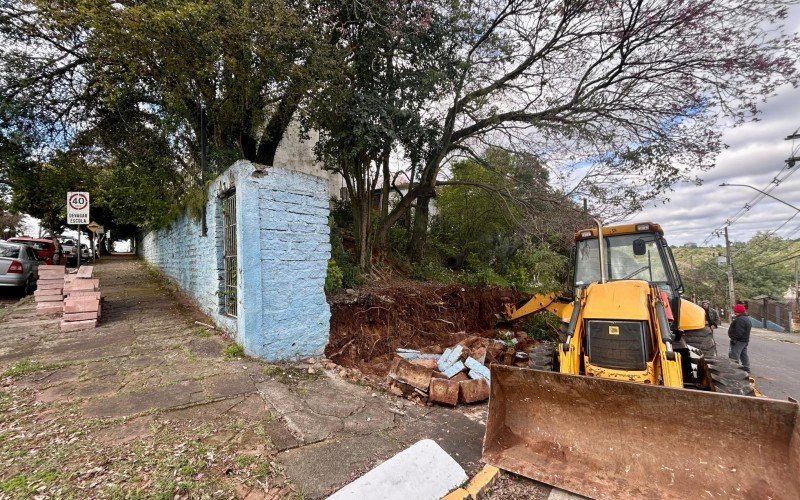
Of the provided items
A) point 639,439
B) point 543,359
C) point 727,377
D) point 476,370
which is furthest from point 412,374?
point 727,377

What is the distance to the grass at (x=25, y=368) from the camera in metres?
4.14

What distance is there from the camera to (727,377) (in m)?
3.96

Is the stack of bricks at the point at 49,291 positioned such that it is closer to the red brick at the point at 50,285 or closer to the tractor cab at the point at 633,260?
the red brick at the point at 50,285

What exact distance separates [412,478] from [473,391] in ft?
6.07

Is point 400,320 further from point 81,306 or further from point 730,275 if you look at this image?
point 730,275

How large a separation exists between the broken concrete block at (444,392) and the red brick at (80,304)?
6.24 metres

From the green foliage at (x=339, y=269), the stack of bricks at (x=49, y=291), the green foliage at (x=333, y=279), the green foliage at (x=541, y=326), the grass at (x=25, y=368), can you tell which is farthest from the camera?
the green foliage at (x=541, y=326)

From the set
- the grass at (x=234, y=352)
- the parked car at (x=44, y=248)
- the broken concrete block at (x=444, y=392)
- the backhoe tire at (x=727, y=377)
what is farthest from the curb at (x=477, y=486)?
the parked car at (x=44, y=248)

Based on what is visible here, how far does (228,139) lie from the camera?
865 centimetres

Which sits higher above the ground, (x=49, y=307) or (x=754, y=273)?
(x=49, y=307)

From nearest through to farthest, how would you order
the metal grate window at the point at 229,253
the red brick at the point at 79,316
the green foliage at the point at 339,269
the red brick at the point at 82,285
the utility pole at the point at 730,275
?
1. the metal grate window at the point at 229,253
2. the red brick at the point at 79,316
3. the red brick at the point at 82,285
4. the green foliage at the point at 339,269
5. the utility pole at the point at 730,275

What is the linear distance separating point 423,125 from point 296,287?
5404mm

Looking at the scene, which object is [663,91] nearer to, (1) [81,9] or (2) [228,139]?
(2) [228,139]

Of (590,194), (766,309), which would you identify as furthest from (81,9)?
(766,309)
